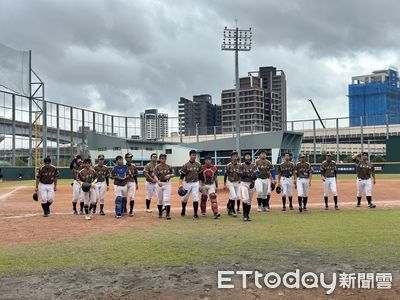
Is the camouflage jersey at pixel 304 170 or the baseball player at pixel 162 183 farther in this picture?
the camouflage jersey at pixel 304 170

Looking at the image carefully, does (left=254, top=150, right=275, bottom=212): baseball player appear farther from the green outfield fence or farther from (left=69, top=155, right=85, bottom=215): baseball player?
the green outfield fence

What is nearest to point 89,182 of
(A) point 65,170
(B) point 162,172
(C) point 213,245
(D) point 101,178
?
(D) point 101,178

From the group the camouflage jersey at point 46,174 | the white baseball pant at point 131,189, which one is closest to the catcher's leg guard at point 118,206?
the white baseball pant at point 131,189

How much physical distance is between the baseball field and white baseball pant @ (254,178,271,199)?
2479mm

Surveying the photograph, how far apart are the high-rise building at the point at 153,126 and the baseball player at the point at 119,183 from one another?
212ft

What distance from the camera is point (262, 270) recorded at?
7.10 metres

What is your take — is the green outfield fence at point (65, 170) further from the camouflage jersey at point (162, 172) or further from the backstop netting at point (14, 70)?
the camouflage jersey at point (162, 172)

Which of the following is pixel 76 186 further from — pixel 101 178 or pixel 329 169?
pixel 329 169

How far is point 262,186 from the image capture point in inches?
633

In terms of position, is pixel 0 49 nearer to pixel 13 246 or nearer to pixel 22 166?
pixel 22 166

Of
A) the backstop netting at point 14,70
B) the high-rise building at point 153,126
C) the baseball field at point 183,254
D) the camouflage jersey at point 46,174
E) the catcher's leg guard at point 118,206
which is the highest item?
the backstop netting at point 14,70

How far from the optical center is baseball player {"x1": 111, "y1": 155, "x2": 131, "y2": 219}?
14.8m

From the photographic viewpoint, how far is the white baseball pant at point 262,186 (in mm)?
16031

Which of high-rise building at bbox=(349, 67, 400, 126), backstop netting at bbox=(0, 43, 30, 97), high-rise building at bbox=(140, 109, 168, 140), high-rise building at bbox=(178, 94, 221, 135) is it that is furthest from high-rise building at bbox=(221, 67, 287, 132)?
backstop netting at bbox=(0, 43, 30, 97)
